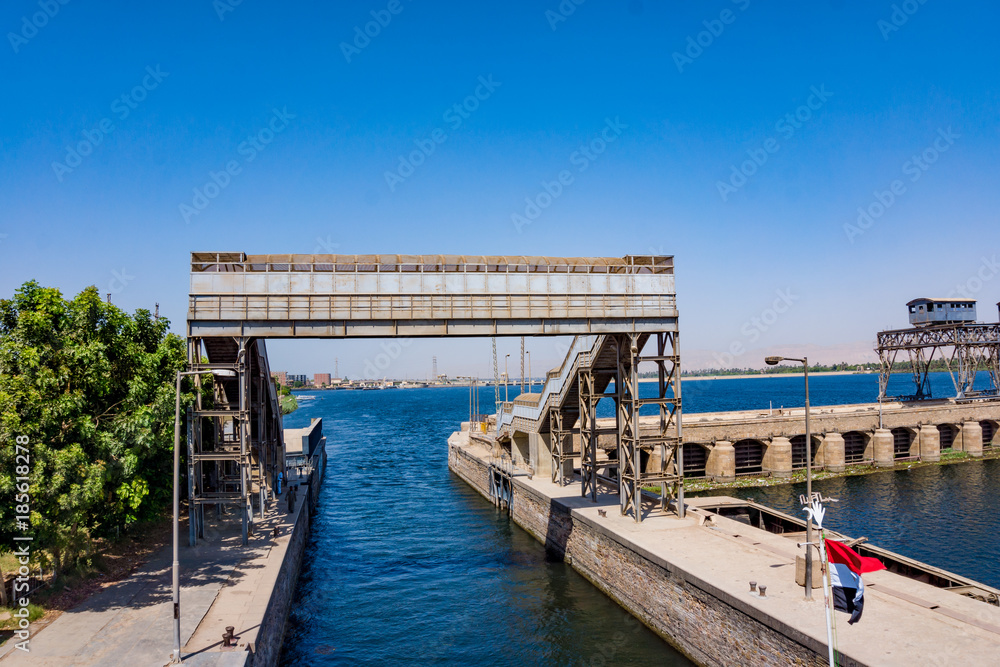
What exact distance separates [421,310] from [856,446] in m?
56.3

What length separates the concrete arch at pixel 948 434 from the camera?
68938 mm

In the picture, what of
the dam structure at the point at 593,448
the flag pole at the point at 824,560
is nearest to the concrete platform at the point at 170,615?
the dam structure at the point at 593,448

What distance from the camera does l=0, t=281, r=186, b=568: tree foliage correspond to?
19.0 metres

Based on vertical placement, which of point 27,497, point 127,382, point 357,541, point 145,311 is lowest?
point 357,541

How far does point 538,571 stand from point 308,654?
1367cm

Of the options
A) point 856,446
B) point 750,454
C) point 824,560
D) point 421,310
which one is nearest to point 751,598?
point 824,560

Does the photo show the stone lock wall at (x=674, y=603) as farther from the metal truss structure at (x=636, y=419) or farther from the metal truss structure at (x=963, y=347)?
the metal truss structure at (x=963, y=347)

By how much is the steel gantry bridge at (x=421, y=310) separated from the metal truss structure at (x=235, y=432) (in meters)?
0.12

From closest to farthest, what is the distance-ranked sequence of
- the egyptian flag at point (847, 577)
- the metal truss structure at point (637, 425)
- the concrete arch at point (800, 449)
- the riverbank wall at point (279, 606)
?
the egyptian flag at point (847, 577), the riverbank wall at point (279, 606), the metal truss structure at point (637, 425), the concrete arch at point (800, 449)

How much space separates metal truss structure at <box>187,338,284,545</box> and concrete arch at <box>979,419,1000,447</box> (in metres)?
76.5

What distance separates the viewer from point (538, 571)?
111ft

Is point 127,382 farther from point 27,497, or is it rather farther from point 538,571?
point 538,571

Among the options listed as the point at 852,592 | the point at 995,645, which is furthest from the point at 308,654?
the point at 995,645

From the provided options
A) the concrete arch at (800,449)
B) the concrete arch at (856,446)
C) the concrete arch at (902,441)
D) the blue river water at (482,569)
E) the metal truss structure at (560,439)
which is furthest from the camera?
the concrete arch at (902,441)
